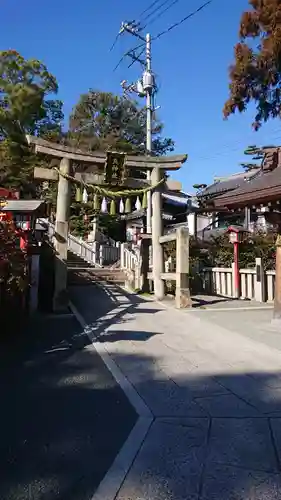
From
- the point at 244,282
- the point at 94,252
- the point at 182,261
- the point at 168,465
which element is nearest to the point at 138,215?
the point at 94,252

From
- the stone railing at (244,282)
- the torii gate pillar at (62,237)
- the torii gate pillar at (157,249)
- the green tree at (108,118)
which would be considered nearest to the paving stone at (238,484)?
the torii gate pillar at (62,237)

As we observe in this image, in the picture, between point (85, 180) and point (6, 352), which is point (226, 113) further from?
point (6, 352)

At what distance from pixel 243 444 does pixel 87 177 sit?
9.33 m

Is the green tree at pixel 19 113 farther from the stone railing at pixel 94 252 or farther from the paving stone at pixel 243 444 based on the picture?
the paving stone at pixel 243 444

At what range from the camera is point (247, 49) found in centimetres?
1362

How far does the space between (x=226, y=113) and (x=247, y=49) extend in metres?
2.09

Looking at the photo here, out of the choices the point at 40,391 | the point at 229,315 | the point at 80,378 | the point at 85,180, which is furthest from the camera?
the point at 85,180

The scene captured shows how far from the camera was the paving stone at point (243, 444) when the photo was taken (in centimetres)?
310

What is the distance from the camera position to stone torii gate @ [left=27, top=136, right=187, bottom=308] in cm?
1065

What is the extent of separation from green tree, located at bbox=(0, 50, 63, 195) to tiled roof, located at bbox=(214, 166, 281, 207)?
723 inches

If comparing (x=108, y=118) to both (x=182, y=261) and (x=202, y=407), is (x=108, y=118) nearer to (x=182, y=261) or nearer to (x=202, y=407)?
(x=182, y=261)

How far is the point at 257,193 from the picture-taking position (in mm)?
8406

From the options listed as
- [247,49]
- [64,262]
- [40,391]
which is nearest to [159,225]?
[64,262]

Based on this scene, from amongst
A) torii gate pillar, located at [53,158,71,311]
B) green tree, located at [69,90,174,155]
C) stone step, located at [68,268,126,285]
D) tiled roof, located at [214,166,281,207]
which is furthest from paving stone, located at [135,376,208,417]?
green tree, located at [69,90,174,155]
